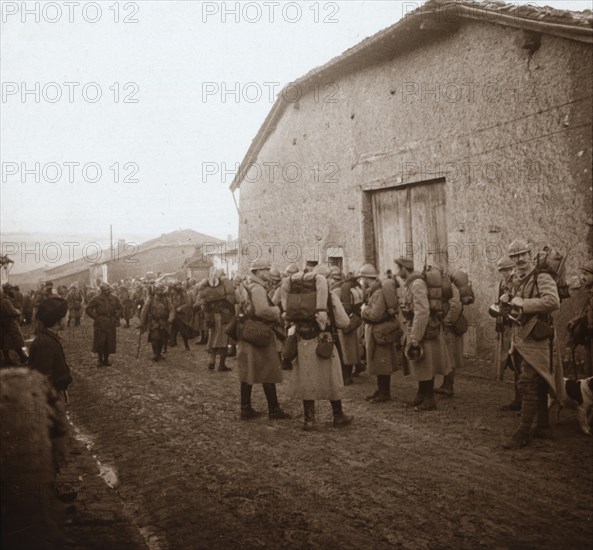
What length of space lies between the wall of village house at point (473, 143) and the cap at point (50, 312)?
6785 mm

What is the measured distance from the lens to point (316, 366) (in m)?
6.16

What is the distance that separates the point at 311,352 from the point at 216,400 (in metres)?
2.45

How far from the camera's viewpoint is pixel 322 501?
164 inches

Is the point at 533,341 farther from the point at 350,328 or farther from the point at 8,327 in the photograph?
the point at 8,327

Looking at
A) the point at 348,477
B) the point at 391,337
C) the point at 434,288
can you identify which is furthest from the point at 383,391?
the point at 348,477

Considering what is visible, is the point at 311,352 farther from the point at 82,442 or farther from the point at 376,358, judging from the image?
the point at 82,442

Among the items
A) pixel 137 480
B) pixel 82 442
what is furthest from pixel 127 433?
pixel 137 480

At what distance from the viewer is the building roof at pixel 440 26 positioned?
8047mm

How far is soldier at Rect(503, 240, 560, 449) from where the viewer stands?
5281 millimetres

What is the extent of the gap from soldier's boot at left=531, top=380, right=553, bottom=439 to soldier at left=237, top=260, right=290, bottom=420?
8.99 feet

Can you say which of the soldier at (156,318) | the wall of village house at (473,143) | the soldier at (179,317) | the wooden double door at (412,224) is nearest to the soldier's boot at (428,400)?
the wall of village house at (473,143)

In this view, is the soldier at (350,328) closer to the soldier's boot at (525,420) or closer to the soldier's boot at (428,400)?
the soldier's boot at (428,400)

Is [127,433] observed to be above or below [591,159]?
below

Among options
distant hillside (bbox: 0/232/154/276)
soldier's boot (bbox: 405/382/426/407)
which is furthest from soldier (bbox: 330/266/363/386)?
distant hillside (bbox: 0/232/154/276)
